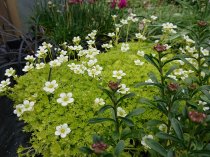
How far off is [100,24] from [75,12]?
26 centimetres

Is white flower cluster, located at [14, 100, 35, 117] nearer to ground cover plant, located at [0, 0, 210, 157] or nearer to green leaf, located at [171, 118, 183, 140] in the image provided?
ground cover plant, located at [0, 0, 210, 157]

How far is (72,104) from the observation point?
1.65 m

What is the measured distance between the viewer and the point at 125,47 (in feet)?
7.27

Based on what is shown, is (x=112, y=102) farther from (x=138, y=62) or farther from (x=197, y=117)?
(x=197, y=117)

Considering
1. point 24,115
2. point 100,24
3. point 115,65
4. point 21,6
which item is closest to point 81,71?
point 115,65

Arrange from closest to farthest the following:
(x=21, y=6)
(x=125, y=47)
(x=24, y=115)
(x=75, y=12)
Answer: (x=24, y=115), (x=125, y=47), (x=75, y=12), (x=21, y=6)

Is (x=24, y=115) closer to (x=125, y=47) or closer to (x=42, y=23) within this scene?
(x=125, y=47)

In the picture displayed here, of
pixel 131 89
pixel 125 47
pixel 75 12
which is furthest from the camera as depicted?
pixel 75 12

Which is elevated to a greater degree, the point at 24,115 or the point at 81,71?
the point at 81,71

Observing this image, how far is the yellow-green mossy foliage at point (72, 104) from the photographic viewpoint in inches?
59.6

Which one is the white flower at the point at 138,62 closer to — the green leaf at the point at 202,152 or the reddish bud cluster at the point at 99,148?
the green leaf at the point at 202,152

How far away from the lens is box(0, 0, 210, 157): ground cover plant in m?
1.29

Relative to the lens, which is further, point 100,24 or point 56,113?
point 100,24

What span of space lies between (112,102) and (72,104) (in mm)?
230
